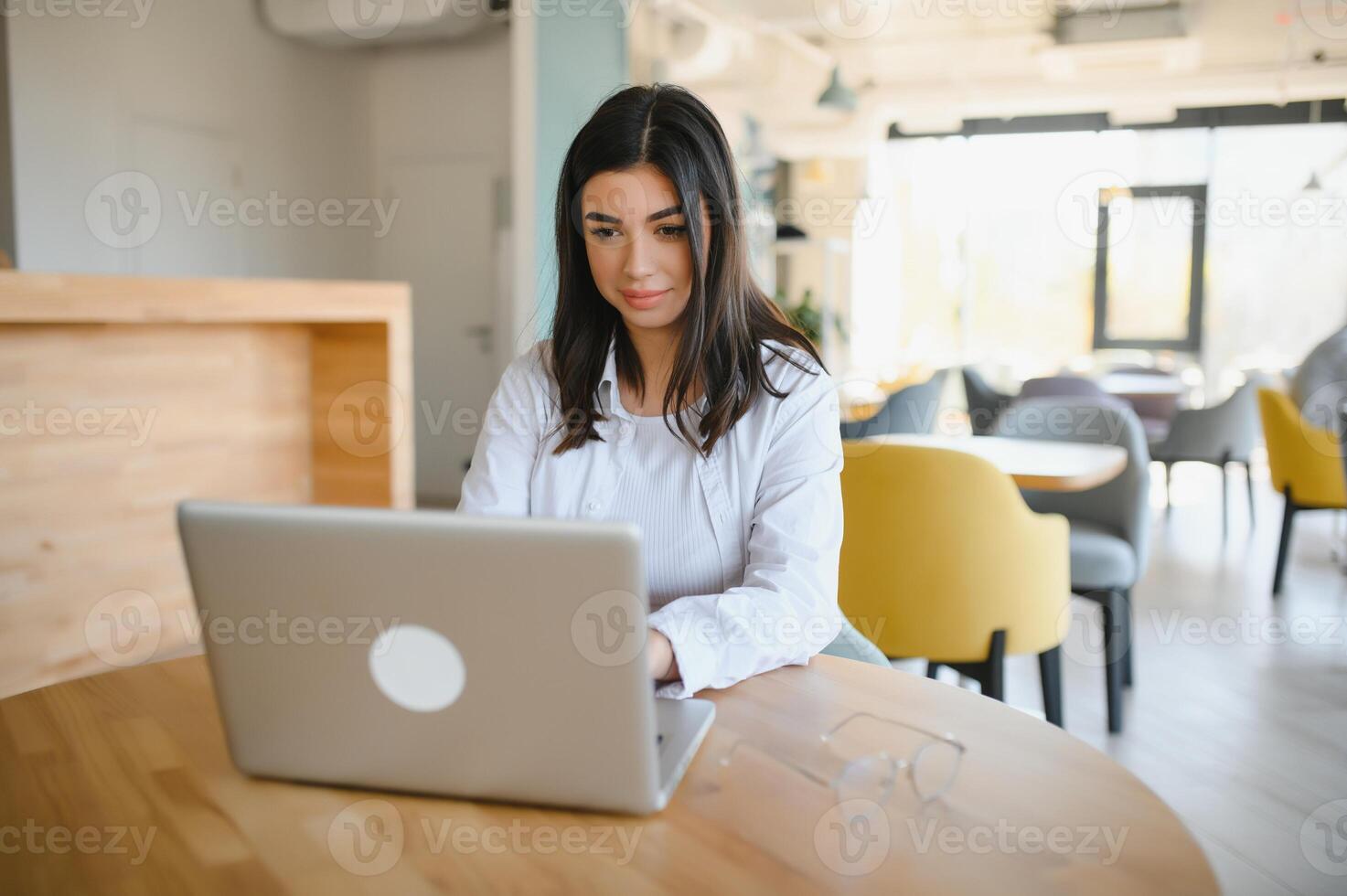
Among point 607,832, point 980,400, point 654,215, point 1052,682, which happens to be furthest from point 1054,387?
point 607,832

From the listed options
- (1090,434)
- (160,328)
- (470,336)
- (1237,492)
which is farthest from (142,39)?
(1237,492)

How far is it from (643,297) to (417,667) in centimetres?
79

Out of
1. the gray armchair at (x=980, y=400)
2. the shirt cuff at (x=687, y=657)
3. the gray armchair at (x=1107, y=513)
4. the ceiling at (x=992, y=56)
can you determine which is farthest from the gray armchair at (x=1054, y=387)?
the shirt cuff at (x=687, y=657)

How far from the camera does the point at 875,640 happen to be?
103 inches

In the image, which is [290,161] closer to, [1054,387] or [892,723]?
[1054,387]

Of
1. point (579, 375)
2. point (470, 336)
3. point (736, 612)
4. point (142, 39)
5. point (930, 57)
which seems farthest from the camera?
point (930, 57)

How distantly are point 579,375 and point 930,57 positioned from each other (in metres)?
8.07

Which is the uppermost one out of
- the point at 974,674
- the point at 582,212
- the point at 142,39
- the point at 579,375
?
the point at 142,39

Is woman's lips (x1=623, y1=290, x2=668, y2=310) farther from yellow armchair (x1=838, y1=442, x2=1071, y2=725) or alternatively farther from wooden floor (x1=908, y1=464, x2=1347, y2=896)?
wooden floor (x1=908, y1=464, x2=1347, y2=896)

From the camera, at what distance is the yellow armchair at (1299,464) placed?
182 inches

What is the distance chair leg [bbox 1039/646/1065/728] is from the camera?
2.79 meters

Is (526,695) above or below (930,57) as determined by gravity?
below

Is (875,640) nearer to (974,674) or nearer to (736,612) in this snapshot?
(974,674)

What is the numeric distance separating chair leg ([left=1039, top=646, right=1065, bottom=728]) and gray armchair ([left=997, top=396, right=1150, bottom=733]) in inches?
15.5
